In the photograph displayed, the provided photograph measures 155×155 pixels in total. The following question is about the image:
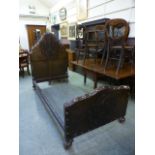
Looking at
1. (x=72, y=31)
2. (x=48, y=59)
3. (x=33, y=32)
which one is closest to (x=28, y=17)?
(x=33, y=32)

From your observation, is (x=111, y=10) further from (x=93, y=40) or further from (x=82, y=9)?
(x=82, y=9)

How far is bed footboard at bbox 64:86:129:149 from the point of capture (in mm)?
1562

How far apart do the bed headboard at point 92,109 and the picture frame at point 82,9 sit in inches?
144

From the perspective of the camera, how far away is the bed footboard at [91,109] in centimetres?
156

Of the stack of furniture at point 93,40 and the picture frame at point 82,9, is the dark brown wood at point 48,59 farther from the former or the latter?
the picture frame at point 82,9

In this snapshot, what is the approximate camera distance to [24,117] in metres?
2.39

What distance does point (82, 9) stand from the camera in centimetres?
488

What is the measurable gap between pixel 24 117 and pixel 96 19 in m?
3.32

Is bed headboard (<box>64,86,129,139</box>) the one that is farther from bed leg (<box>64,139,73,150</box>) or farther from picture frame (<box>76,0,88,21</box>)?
picture frame (<box>76,0,88,21</box>)

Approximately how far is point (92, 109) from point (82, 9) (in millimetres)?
4143

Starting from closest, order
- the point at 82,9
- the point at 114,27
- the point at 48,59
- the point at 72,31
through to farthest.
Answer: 1. the point at 114,27
2. the point at 48,59
3. the point at 82,9
4. the point at 72,31
